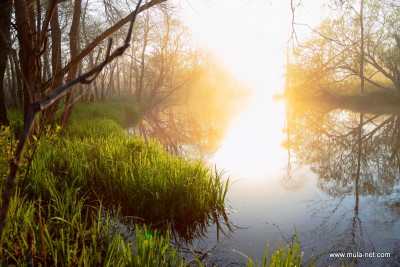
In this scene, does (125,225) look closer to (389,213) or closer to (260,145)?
(389,213)

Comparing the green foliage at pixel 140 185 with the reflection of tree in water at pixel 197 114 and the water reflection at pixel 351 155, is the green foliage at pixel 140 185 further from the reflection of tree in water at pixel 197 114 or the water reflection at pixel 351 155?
the reflection of tree in water at pixel 197 114

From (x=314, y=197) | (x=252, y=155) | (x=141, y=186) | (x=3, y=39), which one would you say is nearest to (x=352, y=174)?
(x=314, y=197)

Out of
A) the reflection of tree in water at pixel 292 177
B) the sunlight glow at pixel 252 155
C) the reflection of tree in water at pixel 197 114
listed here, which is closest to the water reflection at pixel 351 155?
the reflection of tree in water at pixel 292 177

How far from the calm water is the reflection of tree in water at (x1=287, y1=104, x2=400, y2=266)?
0.05ft

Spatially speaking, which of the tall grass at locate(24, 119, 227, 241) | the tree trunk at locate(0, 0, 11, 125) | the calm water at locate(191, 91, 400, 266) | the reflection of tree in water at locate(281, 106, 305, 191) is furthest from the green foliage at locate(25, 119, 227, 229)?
the tree trunk at locate(0, 0, 11, 125)

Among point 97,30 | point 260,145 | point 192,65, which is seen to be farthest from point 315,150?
point 192,65

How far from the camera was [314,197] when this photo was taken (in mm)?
5410

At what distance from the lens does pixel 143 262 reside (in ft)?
7.68

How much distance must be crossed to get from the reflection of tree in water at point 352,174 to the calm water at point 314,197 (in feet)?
0.05

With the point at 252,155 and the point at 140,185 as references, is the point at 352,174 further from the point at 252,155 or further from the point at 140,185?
the point at 140,185

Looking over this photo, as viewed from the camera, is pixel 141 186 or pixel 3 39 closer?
pixel 141 186

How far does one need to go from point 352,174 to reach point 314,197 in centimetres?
196

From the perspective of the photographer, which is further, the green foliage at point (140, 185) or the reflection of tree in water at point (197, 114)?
the reflection of tree in water at point (197, 114)

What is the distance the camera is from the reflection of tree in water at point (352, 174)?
4.07 m
